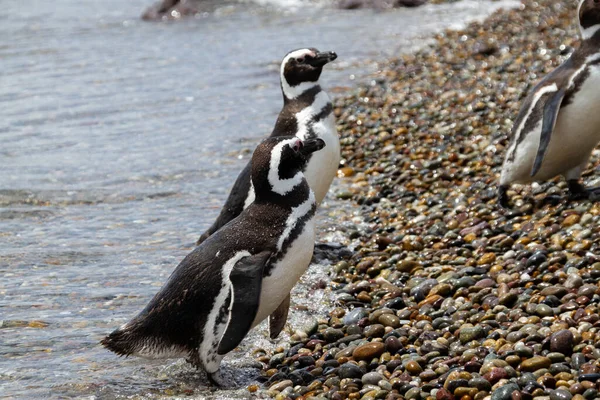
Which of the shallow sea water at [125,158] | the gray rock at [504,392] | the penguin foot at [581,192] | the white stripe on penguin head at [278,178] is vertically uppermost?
the white stripe on penguin head at [278,178]

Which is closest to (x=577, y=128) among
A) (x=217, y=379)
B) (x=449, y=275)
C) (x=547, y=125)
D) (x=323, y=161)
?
(x=547, y=125)

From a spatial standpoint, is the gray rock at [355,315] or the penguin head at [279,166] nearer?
the penguin head at [279,166]

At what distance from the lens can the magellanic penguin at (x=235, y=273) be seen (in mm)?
4766

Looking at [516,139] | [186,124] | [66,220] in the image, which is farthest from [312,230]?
[186,124]

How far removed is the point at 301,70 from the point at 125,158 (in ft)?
11.4

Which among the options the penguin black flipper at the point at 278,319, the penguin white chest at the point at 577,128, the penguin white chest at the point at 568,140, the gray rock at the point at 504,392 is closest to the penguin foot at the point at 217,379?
the penguin black flipper at the point at 278,319

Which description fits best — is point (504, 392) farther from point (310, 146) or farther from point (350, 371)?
point (310, 146)

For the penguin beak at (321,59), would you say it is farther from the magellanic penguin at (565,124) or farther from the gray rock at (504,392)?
the gray rock at (504,392)

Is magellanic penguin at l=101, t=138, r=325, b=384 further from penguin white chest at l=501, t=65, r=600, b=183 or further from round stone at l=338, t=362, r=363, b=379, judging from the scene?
penguin white chest at l=501, t=65, r=600, b=183

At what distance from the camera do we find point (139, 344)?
4.91 meters

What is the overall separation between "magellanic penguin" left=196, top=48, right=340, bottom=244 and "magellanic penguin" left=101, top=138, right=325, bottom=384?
113 cm

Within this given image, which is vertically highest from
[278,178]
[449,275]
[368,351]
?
[278,178]

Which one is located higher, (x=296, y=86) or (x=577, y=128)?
(x=296, y=86)

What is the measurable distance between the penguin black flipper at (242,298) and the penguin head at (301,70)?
111 inches
